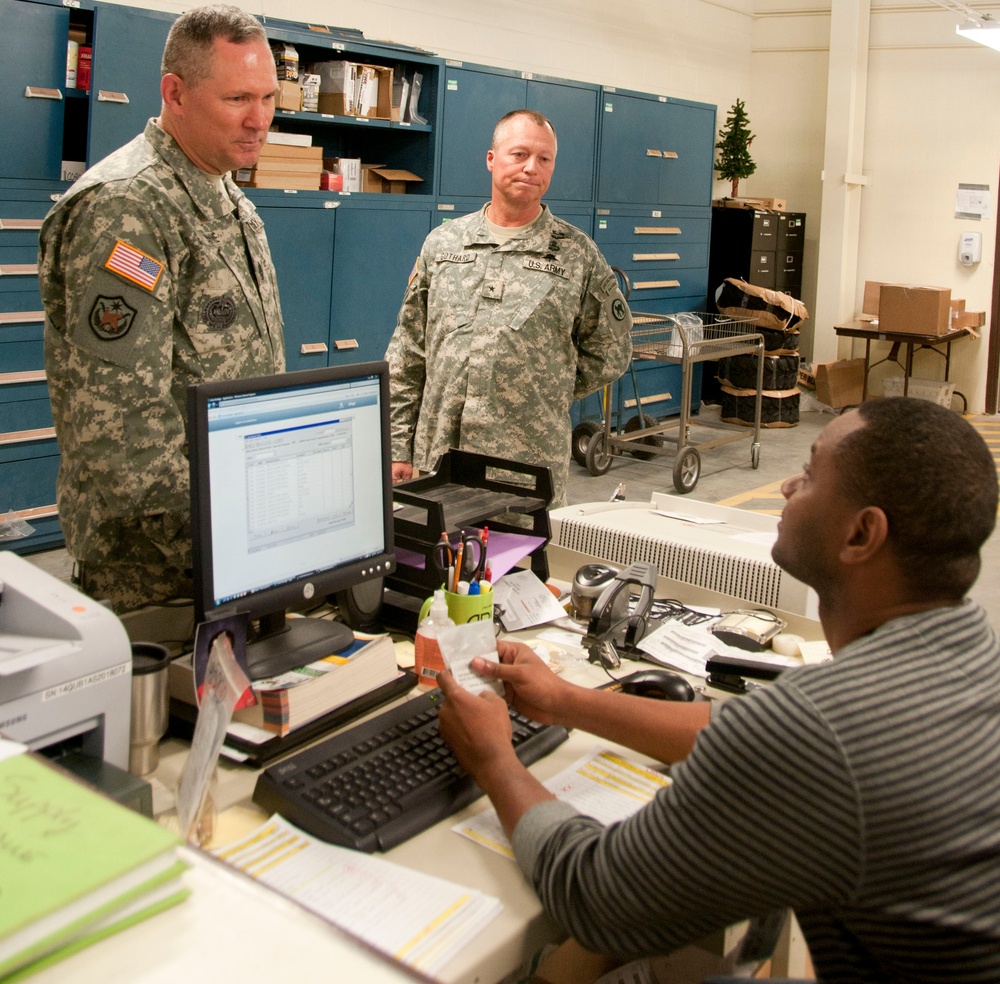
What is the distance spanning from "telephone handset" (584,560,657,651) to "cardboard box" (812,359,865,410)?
6486 millimetres

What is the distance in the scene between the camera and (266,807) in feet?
4.17

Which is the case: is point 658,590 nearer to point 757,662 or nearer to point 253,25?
point 757,662

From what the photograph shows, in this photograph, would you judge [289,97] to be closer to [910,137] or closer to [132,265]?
[132,265]

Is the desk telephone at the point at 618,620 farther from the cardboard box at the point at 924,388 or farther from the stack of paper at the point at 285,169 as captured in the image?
the cardboard box at the point at 924,388

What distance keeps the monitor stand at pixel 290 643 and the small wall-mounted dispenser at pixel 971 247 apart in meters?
7.35

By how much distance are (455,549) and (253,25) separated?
1.10 meters

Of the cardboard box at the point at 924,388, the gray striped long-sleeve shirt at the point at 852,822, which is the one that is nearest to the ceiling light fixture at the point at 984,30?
the cardboard box at the point at 924,388

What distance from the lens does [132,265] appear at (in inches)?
74.5

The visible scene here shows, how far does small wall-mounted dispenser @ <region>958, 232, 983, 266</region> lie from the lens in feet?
25.6

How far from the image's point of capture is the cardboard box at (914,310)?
7.18m

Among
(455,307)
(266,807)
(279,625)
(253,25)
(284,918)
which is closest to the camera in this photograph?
(284,918)

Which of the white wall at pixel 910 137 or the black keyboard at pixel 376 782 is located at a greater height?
the white wall at pixel 910 137

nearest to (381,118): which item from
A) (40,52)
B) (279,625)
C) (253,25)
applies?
(40,52)

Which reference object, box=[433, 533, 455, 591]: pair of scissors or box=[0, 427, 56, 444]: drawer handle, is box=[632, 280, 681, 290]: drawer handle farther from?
box=[433, 533, 455, 591]: pair of scissors
